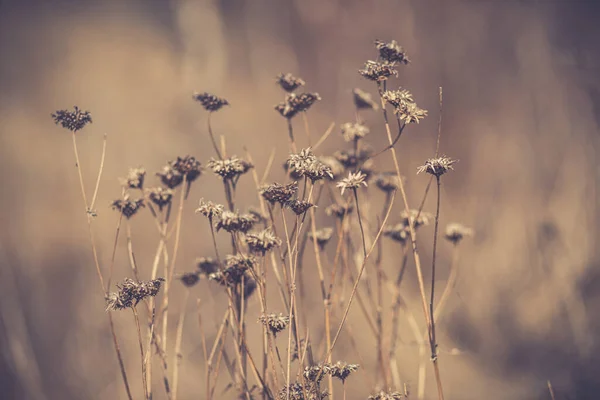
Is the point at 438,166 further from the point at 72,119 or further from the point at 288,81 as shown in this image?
the point at 72,119

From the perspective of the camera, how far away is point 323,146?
196 centimetres

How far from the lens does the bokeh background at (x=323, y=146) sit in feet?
5.42

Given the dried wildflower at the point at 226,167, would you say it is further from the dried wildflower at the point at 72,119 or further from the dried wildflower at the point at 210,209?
the dried wildflower at the point at 72,119

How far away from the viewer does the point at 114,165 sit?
1809 millimetres

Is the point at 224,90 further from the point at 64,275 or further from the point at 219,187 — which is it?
the point at 64,275

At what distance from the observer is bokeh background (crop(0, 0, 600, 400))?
165 centimetres

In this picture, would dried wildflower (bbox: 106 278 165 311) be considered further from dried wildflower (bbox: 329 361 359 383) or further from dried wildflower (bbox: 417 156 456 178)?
dried wildflower (bbox: 417 156 456 178)

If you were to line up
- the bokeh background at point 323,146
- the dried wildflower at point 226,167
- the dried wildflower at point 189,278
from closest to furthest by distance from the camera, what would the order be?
the dried wildflower at point 226,167 < the dried wildflower at point 189,278 < the bokeh background at point 323,146

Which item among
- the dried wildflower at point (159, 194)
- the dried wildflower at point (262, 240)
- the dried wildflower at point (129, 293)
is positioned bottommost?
the dried wildflower at point (129, 293)

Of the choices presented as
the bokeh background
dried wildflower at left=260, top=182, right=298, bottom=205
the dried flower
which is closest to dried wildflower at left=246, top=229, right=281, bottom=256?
dried wildflower at left=260, top=182, right=298, bottom=205

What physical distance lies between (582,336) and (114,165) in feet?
6.74

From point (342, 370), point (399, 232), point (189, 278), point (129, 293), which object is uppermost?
point (399, 232)

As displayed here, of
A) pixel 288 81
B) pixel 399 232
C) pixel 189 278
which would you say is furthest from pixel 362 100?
pixel 189 278

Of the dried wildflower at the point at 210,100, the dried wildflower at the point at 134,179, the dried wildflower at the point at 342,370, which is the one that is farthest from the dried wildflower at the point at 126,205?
the dried wildflower at the point at 342,370
